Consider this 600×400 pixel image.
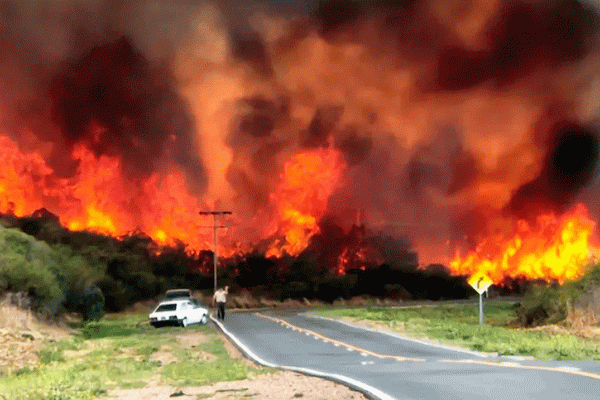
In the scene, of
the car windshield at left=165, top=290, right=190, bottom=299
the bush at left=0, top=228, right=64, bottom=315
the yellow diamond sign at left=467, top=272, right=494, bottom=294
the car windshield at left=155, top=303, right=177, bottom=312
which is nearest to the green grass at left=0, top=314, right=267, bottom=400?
the car windshield at left=155, top=303, right=177, bottom=312

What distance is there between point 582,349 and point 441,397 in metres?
9.95

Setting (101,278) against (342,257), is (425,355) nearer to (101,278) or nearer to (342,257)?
(101,278)

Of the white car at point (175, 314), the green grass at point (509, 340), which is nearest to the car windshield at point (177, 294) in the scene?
the white car at point (175, 314)

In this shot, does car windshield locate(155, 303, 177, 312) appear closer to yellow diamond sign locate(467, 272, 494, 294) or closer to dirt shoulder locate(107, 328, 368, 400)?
yellow diamond sign locate(467, 272, 494, 294)

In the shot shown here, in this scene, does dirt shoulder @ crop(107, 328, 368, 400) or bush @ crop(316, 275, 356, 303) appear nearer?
dirt shoulder @ crop(107, 328, 368, 400)

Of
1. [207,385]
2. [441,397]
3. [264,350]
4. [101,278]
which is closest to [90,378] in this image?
[207,385]

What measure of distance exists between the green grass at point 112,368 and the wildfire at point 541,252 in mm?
20213

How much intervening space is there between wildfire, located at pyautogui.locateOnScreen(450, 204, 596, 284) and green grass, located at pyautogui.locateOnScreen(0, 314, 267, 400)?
→ 2021 cm

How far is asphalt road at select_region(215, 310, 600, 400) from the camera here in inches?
575

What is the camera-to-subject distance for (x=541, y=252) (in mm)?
65875

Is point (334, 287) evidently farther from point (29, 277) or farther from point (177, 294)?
point (29, 277)

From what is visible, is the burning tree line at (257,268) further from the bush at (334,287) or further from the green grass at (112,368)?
the green grass at (112,368)

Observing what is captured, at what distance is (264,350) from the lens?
1129 inches

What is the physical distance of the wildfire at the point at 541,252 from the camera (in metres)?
47.7
